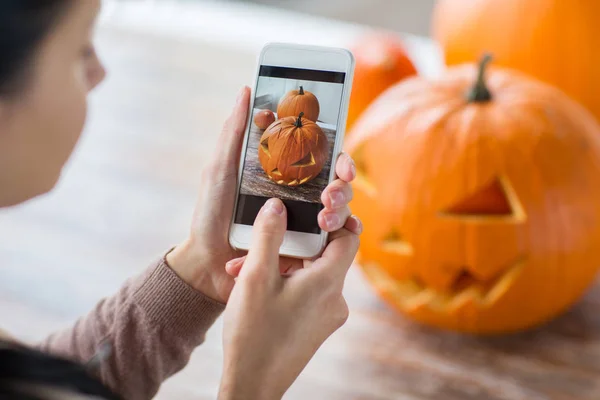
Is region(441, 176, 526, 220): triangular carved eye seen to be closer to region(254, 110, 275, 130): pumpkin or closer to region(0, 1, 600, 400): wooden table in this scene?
region(0, 1, 600, 400): wooden table

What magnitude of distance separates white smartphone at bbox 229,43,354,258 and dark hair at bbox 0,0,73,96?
0.25m

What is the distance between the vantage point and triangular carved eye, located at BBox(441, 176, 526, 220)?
82 cm

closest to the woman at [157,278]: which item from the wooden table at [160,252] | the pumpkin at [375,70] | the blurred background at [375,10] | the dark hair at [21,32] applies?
the dark hair at [21,32]

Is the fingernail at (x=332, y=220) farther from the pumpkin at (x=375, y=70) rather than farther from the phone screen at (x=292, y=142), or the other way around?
the pumpkin at (x=375, y=70)

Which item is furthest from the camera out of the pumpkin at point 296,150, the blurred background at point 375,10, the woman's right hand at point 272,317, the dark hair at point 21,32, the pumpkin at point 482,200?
the blurred background at point 375,10

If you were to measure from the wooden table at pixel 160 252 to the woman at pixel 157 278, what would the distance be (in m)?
0.19

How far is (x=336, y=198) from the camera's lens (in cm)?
57

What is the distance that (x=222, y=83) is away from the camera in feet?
4.79

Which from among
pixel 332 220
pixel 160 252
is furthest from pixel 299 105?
pixel 160 252

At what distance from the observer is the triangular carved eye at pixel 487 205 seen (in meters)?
0.82

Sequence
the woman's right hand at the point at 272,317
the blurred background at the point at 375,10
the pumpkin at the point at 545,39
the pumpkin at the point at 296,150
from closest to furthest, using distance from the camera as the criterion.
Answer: the woman's right hand at the point at 272,317, the pumpkin at the point at 296,150, the pumpkin at the point at 545,39, the blurred background at the point at 375,10

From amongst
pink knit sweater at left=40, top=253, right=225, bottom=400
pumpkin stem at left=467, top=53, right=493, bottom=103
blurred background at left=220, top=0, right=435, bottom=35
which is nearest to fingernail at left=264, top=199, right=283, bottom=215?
pink knit sweater at left=40, top=253, right=225, bottom=400

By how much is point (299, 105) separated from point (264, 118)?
0.04 metres

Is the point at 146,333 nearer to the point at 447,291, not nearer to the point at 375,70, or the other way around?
the point at 447,291
